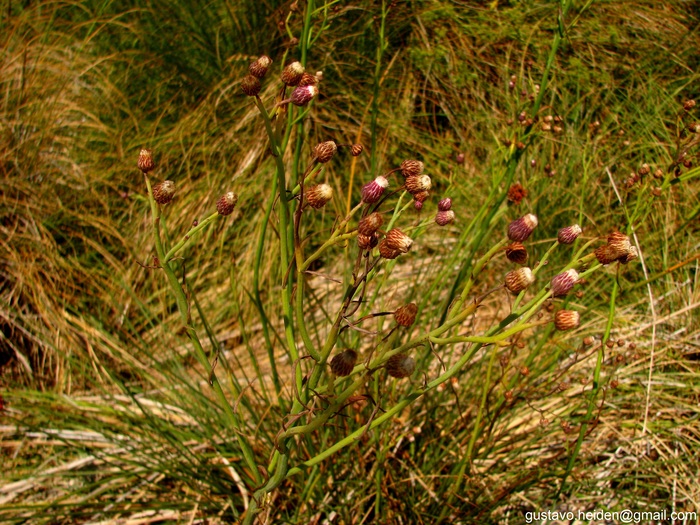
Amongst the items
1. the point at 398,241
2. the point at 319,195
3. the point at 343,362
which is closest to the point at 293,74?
the point at 319,195

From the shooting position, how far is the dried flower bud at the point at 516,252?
752 millimetres

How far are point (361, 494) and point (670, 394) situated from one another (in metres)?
0.99

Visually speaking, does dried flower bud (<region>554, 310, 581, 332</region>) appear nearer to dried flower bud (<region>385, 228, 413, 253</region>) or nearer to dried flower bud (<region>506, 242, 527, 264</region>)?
dried flower bud (<region>506, 242, 527, 264</region>)

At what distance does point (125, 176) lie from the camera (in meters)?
2.55

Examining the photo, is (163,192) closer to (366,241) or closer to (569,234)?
(366,241)

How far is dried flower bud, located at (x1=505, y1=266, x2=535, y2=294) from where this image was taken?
2.36 ft

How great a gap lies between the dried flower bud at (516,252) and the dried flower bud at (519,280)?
0.03 m

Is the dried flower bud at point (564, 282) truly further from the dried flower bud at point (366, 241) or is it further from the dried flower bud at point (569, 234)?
the dried flower bud at point (366, 241)

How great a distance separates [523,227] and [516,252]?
0.03 meters

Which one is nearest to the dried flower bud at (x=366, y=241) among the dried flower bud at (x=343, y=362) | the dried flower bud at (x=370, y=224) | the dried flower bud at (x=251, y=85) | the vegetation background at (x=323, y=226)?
the dried flower bud at (x=370, y=224)

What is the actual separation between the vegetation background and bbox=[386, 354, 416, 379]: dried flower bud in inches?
21.9

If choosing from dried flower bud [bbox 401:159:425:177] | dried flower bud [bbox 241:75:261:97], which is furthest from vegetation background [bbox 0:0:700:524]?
dried flower bud [bbox 241:75:261:97]

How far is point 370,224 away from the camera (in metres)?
0.72

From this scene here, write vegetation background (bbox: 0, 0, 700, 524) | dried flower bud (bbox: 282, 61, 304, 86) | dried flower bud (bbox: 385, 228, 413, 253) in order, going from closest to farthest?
1. dried flower bud (bbox: 385, 228, 413, 253)
2. dried flower bud (bbox: 282, 61, 304, 86)
3. vegetation background (bbox: 0, 0, 700, 524)
